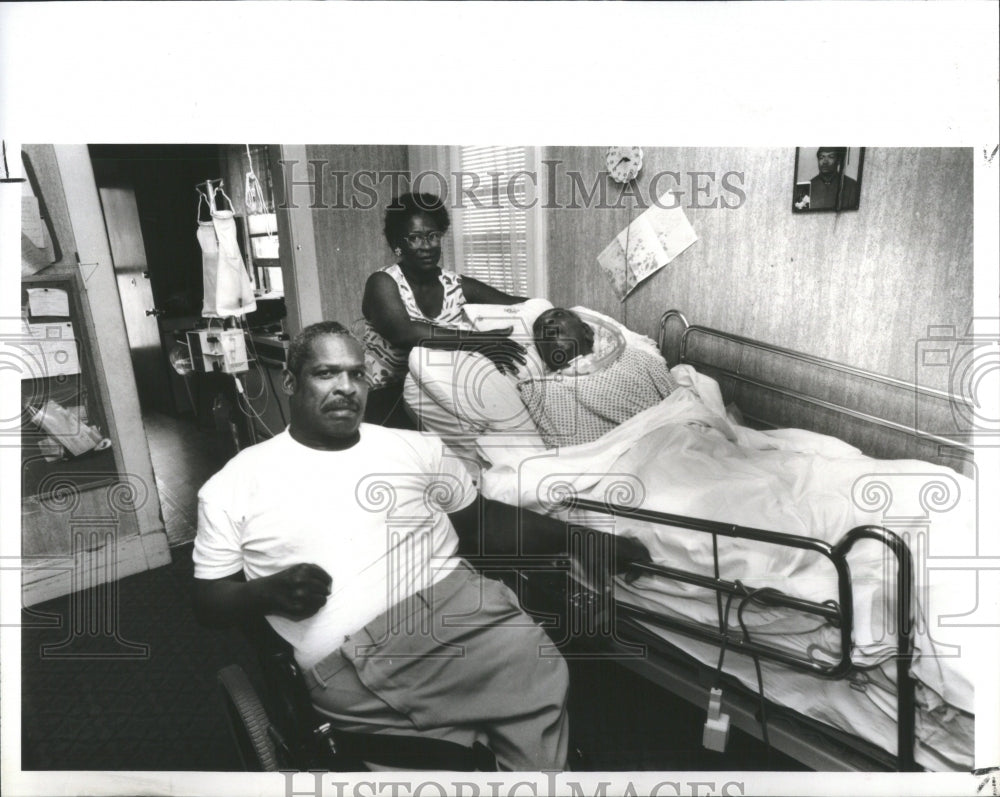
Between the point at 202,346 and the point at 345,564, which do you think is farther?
the point at 202,346

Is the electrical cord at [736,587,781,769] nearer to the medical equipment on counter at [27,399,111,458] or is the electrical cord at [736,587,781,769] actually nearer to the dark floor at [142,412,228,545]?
the dark floor at [142,412,228,545]

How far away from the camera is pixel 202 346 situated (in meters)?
1.23

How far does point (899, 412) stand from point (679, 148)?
0.68 metres

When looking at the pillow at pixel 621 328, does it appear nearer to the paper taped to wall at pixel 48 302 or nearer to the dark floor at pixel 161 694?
the dark floor at pixel 161 694

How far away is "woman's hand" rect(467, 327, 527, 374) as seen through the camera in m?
1.22

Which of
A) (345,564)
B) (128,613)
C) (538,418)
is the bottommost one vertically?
(128,613)

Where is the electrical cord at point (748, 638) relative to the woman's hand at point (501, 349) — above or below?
below

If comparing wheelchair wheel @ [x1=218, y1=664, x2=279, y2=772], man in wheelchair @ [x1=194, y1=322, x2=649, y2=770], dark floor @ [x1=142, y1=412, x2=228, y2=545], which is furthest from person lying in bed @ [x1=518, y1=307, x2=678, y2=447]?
wheelchair wheel @ [x1=218, y1=664, x2=279, y2=772]

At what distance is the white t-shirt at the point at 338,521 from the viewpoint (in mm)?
1109

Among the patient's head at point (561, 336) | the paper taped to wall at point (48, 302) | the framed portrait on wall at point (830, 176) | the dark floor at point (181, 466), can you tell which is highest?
the framed portrait on wall at point (830, 176)

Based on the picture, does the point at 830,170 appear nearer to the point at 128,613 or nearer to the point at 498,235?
the point at 498,235

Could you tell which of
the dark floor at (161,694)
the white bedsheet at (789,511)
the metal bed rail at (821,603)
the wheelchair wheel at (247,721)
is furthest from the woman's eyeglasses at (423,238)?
the wheelchair wheel at (247,721)

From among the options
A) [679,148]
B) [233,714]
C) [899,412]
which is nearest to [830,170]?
[679,148]

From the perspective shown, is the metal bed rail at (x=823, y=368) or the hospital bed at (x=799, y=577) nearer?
the hospital bed at (x=799, y=577)
